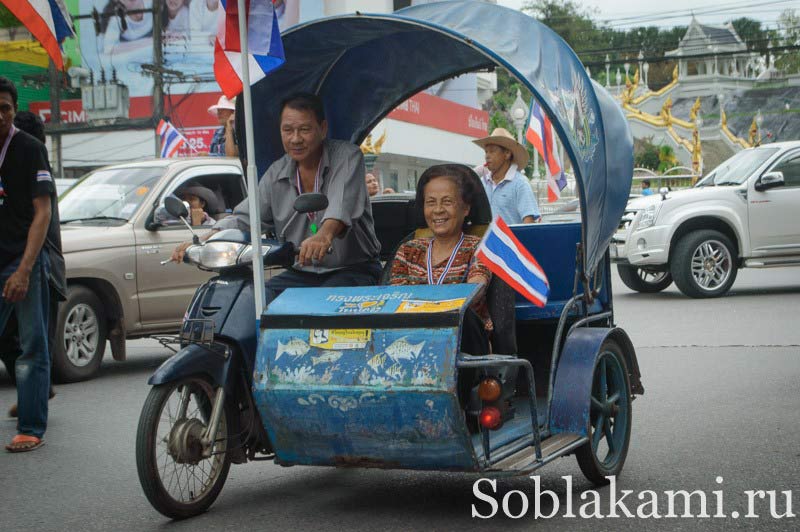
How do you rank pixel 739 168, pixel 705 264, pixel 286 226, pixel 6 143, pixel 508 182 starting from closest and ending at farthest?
pixel 286 226, pixel 6 143, pixel 508 182, pixel 705 264, pixel 739 168

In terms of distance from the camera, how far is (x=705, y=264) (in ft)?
53.2

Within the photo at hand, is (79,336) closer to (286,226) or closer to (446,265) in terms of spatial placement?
(286,226)

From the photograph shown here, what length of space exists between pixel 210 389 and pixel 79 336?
A: 5257 mm

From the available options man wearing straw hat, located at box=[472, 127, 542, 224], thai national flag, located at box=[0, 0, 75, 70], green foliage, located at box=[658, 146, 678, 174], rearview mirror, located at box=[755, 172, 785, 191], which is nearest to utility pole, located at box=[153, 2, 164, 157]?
rearview mirror, located at box=[755, 172, 785, 191]

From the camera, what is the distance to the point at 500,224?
5043 mm

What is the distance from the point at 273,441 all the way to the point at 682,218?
12.2 m

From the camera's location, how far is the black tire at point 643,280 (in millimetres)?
17594

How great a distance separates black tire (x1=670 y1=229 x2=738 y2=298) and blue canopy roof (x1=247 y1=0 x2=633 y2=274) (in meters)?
9.80

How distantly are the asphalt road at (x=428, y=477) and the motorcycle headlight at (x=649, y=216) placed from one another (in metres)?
6.53

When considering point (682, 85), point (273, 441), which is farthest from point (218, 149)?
point (682, 85)

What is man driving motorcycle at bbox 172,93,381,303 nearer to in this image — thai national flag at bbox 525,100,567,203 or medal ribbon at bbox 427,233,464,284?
medal ribbon at bbox 427,233,464,284

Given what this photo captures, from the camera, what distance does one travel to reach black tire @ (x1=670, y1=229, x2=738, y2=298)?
16141mm

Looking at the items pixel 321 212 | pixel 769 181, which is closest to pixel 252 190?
pixel 321 212

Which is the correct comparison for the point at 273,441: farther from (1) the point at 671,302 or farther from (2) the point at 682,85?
(2) the point at 682,85
